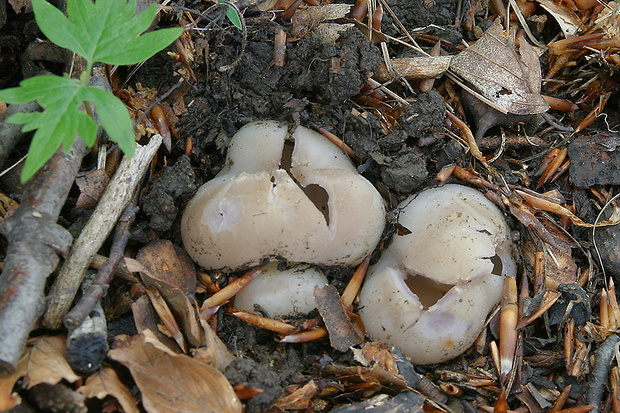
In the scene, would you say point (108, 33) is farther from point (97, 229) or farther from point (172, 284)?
point (172, 284)

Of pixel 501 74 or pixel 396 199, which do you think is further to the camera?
pixel 501 74

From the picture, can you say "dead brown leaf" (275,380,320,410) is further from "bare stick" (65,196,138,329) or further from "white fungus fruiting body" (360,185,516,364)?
"bare stick" (65,196,138,329)

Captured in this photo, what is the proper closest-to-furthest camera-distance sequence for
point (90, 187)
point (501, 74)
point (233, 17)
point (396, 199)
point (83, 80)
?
point (83, 80) < point (90, 187) < point (233, 17) < point (396, 199) < point (501, 74)

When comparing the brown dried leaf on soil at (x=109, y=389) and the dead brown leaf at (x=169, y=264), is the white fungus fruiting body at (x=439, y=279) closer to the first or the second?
the dead brown leaf at (x=169, y=264)

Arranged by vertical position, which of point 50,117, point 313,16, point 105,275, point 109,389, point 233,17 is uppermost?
point 50,117

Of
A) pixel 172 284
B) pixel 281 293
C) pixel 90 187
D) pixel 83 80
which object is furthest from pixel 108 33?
pixel 281 293

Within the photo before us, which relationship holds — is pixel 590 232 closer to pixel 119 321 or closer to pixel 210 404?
pixel 210 404

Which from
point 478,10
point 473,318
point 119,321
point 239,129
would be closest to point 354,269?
point 473,318
